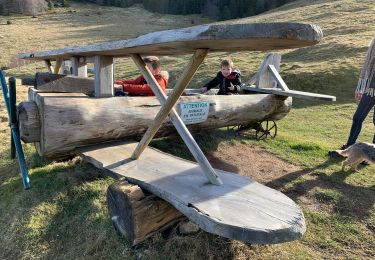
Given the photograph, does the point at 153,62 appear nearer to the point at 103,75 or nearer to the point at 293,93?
the point at 103,75

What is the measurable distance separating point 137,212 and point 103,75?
2.25m

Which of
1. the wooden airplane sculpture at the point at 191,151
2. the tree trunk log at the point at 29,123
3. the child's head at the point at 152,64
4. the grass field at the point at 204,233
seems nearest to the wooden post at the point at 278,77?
the grass field at the point at 204,233

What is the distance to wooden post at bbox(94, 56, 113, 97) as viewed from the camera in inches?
189

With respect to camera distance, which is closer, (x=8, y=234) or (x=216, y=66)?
(x=8, y=234)

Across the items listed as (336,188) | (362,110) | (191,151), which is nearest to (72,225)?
(191,151)

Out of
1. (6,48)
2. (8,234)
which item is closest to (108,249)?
(8,234)

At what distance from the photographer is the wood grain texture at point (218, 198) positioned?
2.55 meters

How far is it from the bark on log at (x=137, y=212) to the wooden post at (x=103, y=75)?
Result: 68.1 inches

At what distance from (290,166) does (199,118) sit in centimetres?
157

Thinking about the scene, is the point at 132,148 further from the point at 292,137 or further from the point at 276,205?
the point at 292,137

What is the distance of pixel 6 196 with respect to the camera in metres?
4.84

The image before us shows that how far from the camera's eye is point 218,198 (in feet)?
9.87

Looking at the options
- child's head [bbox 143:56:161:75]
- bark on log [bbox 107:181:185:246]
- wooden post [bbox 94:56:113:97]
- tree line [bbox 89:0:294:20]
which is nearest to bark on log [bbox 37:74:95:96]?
wooden post [bbox 94:56:113:97]

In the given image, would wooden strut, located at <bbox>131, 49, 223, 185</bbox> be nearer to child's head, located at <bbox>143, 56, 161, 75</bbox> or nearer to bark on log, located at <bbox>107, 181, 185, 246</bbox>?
bark on log, located at <bbox>107, 181, 185, 246</bbox>
